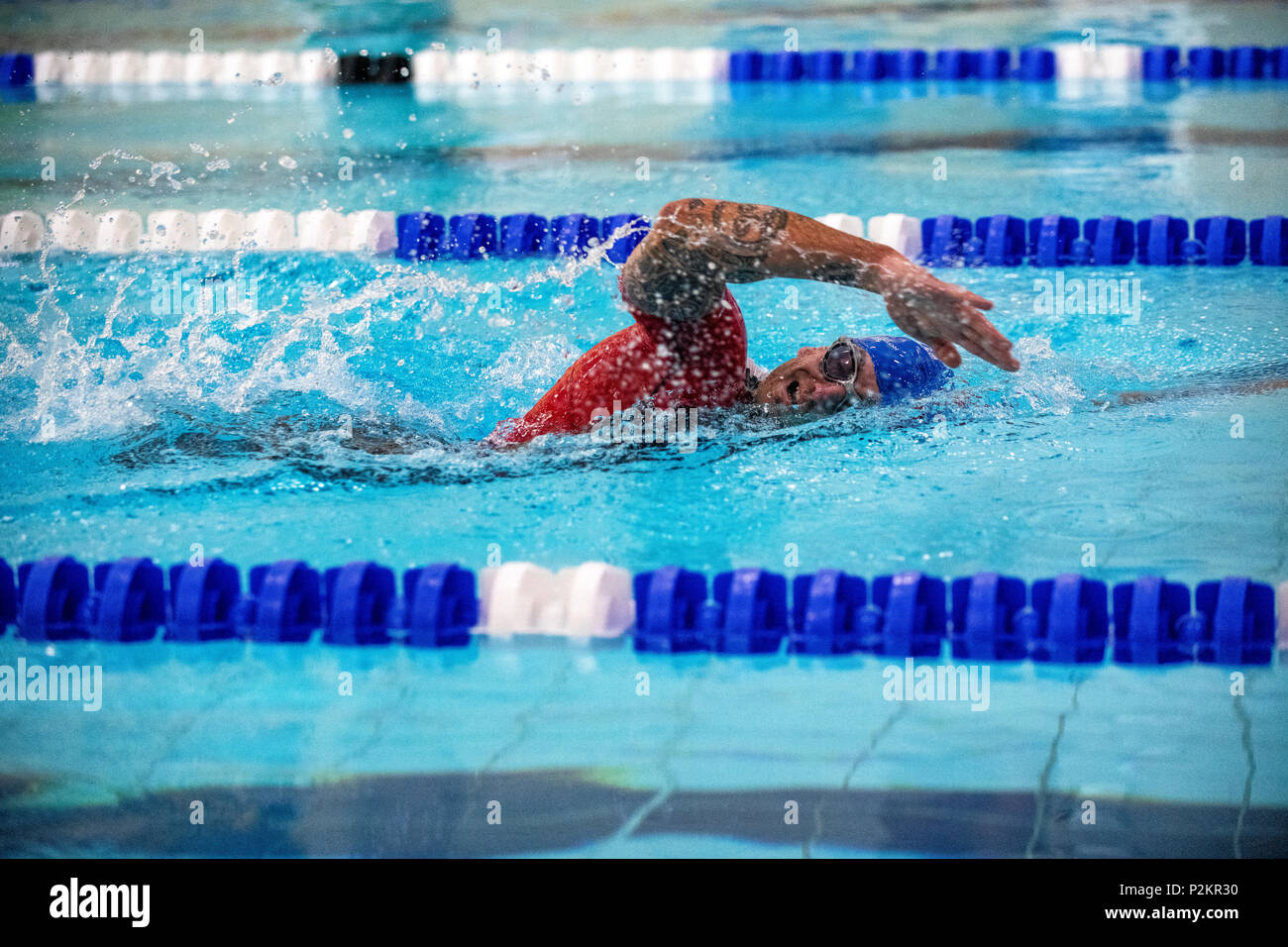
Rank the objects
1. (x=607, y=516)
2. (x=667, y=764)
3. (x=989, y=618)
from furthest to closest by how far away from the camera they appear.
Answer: (x=607, y=516) → (x=989, y=618) → (x=667, y=764)

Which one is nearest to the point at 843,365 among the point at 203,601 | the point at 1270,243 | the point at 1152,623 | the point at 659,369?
the point at 659,369

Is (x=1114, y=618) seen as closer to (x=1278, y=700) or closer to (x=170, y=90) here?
(x=1278, y=700)

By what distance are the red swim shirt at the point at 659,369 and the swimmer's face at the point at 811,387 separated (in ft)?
0.22

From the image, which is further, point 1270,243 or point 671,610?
point 1270,243

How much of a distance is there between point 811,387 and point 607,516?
51 centimetres

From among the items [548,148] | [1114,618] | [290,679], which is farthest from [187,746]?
[548,148]

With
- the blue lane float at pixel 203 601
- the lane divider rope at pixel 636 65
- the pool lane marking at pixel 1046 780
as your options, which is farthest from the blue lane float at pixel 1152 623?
the lane divider rope at pixel 636 65

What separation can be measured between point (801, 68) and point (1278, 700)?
16.9 feet

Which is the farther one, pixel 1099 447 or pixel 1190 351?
pixel 1190 351

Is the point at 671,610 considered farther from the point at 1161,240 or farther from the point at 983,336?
the point at 1161,240

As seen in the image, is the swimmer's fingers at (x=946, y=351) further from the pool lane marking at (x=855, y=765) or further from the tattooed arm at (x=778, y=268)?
the pool lane marking at (x=855, y=765)

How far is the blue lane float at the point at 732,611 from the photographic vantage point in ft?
8.41

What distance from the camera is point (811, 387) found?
3.00 meters

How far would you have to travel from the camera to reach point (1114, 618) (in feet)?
8.51
